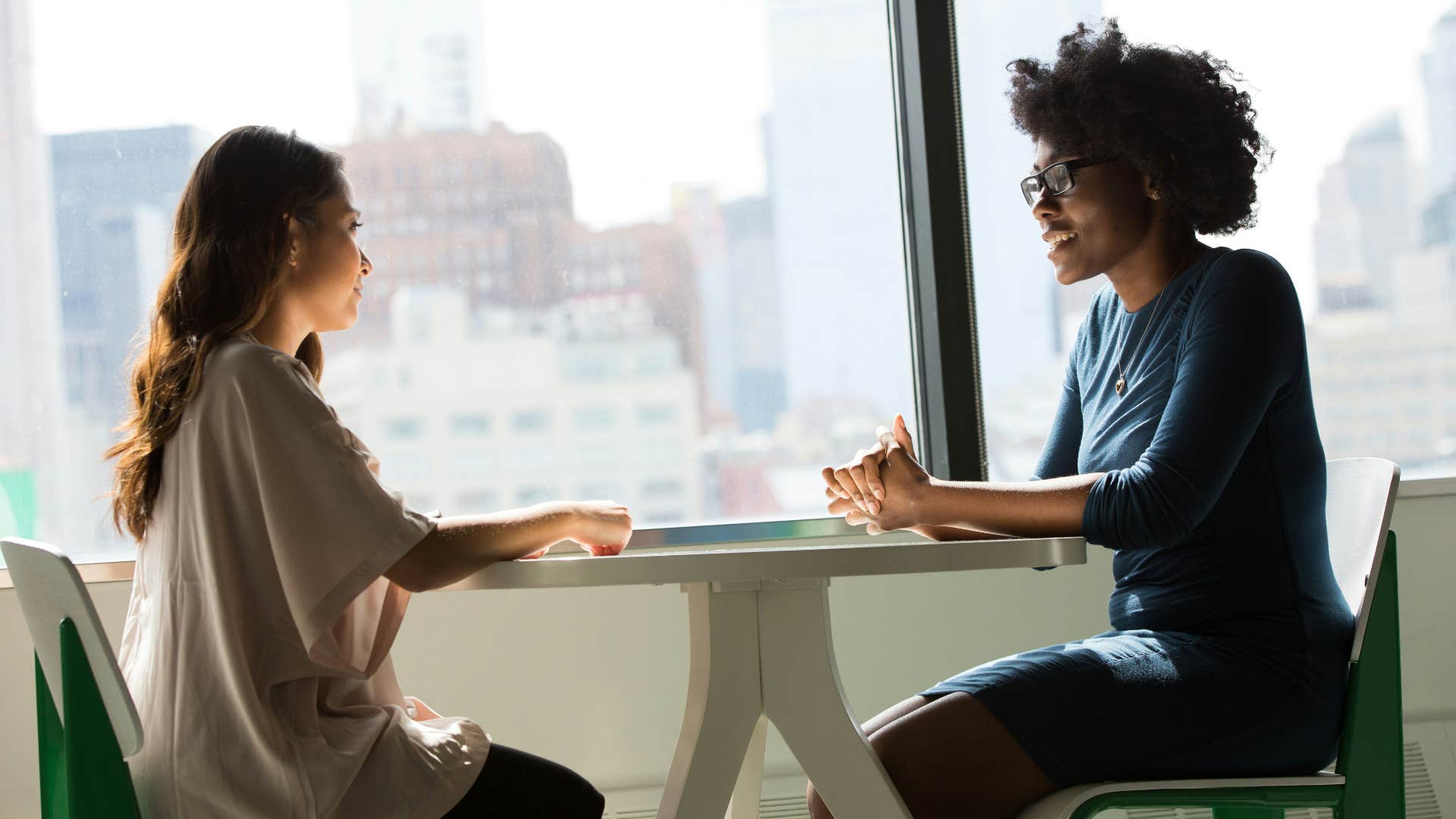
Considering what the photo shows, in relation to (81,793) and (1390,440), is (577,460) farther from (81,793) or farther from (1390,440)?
(1390,440)

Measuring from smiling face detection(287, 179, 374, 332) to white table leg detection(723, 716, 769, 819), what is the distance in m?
0.76

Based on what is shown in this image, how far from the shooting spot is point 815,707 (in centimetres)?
127

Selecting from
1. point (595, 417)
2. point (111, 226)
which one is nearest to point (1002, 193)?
point (595, 417)

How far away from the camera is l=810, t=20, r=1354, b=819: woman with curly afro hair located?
4.38 feet

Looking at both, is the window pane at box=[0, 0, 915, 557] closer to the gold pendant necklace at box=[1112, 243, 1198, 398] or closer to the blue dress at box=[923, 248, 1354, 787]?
the gold pendant necklace at box=[1112, 243, 1198, 398]

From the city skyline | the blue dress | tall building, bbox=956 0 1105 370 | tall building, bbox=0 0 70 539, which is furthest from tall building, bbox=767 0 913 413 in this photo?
tall building, bbox=0 0 70 539

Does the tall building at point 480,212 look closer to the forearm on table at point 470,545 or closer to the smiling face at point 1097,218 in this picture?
the smiling face at point 1097,218

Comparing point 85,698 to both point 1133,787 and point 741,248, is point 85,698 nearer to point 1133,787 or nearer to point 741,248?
point 1133,787

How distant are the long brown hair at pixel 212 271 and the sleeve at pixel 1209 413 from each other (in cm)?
103

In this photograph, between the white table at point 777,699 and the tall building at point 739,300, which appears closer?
the white table at point 777,699

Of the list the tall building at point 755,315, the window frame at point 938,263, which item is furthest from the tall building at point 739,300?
the window frame at point 938,263

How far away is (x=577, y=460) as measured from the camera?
2.61 metres

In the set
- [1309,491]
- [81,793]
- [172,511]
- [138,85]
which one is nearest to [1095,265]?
[1309,491]

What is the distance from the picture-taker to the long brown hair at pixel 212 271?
52.7 inches
